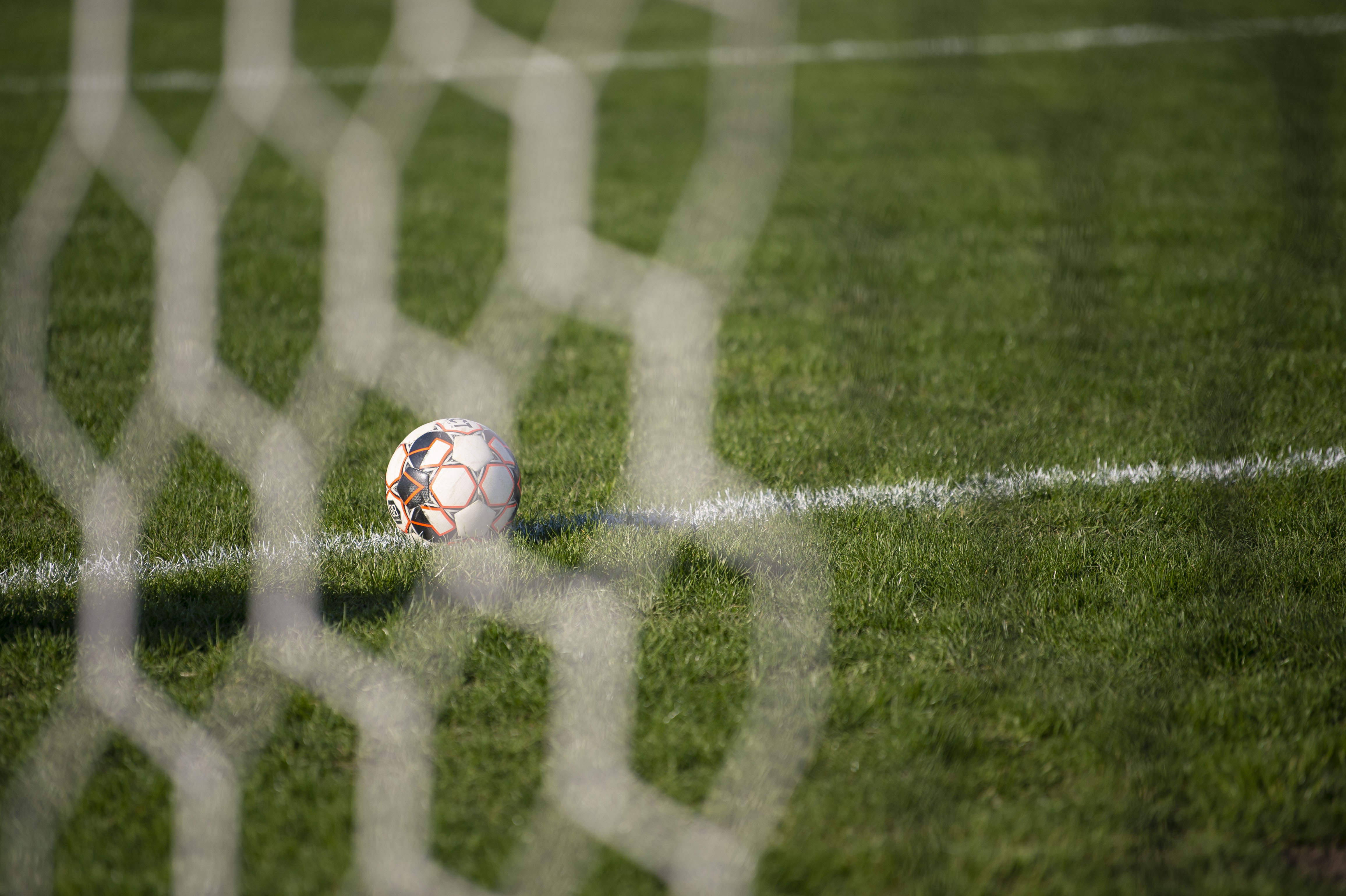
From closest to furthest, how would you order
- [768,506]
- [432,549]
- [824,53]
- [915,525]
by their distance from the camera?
[432,549], [915,525], [768,506], [824,53]

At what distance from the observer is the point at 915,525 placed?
323 cm

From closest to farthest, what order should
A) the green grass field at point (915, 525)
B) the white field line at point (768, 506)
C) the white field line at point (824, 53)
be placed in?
1. the green grass field at point (915, 525)
2. the white field line at point (768, 506)
3. the white field line at point (824, 53)

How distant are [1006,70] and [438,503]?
912 centimetres

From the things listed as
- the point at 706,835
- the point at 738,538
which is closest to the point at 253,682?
the point at 706,835

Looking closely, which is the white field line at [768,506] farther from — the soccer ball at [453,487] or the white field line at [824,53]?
the white field line at [824,53]

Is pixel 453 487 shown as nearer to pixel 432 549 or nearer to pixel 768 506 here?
pixel 432 549

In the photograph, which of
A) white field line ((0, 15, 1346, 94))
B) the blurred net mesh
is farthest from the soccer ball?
white field line ((0, 15, 1346, 94))

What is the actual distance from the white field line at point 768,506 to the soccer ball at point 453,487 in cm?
9

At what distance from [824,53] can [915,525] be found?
10.3 meters

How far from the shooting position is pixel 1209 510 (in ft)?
10.9

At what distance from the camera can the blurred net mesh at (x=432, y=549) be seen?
2.15 m

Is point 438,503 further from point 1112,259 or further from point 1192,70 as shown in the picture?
point 1192,70

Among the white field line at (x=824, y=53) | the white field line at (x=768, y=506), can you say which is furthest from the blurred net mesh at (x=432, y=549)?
the white field line at (x=824, y=53)

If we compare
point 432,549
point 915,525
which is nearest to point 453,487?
point 432,549
